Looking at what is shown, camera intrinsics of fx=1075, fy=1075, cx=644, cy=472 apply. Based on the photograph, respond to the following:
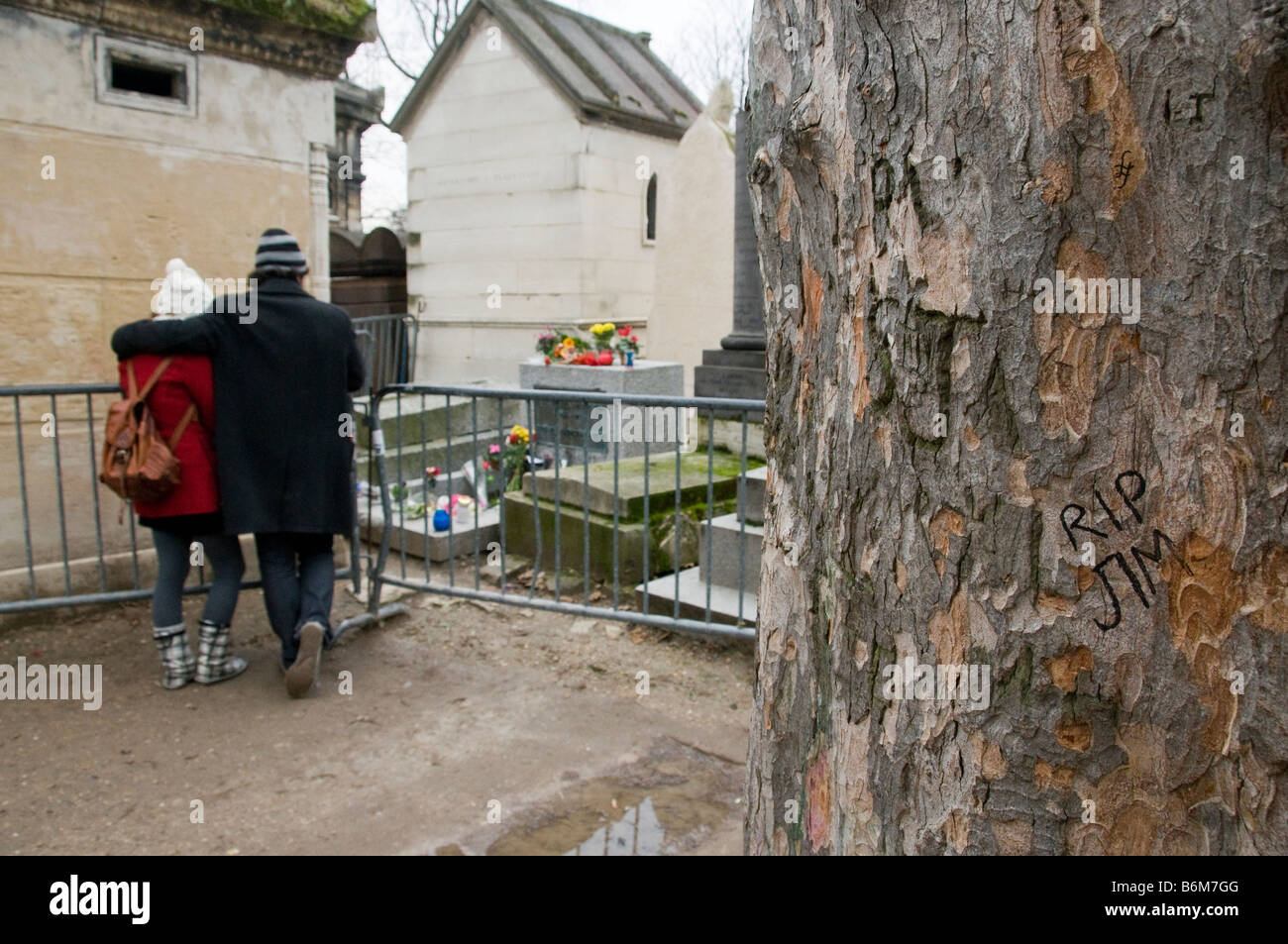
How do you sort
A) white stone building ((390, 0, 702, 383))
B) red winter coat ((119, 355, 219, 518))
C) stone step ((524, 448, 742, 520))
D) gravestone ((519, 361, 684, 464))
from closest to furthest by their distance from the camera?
red winter coat ((119, 355, 219, 518)), stone step ((524, 448, 742, 520)), gravestone ((519, 361, 684, 464)), white stone building ((390, 0, 702, 383))

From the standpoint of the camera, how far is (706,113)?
11531 millimetres

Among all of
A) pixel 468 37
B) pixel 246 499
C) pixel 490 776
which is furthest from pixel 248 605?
pixel 468 37

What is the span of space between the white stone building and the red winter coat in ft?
30.3

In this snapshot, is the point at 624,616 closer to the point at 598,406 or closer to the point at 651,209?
the point at 598,406

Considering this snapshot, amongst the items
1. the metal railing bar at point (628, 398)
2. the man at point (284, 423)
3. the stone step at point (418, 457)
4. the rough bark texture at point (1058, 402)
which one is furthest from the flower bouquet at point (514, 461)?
the rough bark texture at point (1058, 402)

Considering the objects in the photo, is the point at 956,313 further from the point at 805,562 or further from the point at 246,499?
the point at 246,499

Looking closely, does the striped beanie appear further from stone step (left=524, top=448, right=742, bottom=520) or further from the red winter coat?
stone step (left=524, top=448, right=742, bottom=520)

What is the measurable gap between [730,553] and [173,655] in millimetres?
2502

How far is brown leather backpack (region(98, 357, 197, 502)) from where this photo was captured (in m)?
4.00

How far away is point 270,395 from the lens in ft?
13.7

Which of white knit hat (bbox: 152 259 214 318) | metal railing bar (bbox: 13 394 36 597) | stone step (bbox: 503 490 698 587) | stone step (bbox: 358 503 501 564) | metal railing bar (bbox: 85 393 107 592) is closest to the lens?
white knit hat (bbox: 152 259 214 318)

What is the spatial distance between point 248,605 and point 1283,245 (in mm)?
5285

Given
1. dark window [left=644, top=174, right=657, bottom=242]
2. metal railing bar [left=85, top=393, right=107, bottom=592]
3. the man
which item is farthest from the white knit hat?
dark window [left=644, top=174, right=657, bottom=242]

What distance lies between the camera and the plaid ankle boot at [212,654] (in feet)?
14.5
